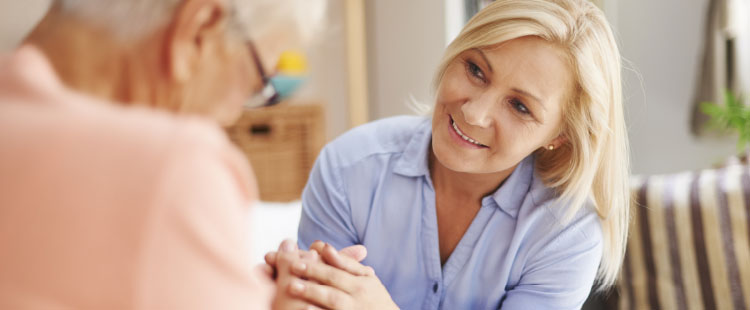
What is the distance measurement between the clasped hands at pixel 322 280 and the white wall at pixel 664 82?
121 centimetres

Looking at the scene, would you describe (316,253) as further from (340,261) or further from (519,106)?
(519,106)

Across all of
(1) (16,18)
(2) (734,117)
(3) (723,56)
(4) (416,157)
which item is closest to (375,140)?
(4) (416,157)

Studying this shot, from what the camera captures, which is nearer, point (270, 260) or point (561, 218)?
point (270, 260)

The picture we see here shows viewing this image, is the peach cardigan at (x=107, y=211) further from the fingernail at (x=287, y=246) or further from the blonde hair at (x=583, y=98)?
the blonde hair at (x=583, y=98)

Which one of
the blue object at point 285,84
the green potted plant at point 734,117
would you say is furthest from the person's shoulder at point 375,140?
the green potted plant at point 734,117

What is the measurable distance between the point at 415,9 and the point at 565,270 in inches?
76.0

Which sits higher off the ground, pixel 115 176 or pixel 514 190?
pixel 115 176

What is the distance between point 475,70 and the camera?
3.64ft

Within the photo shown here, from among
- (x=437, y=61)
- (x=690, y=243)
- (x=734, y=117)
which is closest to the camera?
(x=690, y=243)

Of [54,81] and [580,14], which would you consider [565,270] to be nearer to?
[580,14]

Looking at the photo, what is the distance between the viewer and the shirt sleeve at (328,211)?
4.05 ft

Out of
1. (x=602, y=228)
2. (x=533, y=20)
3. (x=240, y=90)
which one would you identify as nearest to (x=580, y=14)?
(x=533, y=20)

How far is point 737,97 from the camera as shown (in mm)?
2316

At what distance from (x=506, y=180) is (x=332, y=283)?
425mm
